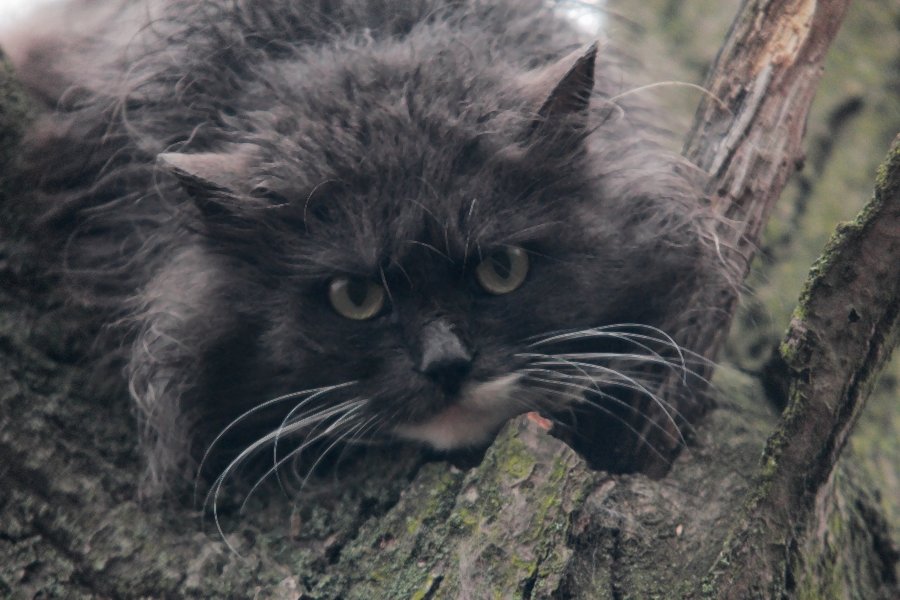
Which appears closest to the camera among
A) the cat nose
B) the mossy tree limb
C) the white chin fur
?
the mossy tree limb

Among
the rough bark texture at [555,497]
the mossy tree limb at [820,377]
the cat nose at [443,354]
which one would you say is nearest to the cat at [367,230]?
the cat nose at [443,354]

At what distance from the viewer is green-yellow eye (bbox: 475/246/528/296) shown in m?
2.23

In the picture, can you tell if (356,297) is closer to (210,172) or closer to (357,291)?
(357,291)

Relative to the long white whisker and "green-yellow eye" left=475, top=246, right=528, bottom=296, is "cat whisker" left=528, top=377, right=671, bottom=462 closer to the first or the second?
the long white whisker

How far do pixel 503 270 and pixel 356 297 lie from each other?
14.1 inches

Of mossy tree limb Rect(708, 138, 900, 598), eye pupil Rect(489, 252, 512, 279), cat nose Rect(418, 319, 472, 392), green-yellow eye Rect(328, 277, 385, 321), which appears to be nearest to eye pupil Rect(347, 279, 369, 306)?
green-yellow eye Rect(328, 277, 385, 321)

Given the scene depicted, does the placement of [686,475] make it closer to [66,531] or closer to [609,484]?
[609,484]

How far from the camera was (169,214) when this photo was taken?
2.46 meters

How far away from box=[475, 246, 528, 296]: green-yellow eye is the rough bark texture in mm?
450

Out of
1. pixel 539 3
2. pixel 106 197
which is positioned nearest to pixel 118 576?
pixel 106 197

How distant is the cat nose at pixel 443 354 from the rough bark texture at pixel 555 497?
0.70 ft

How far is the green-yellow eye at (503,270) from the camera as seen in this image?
223cm

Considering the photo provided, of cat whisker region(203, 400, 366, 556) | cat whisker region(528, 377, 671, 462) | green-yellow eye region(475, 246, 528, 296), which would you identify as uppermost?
green-yellow eye region(475, 246, 528, 296)

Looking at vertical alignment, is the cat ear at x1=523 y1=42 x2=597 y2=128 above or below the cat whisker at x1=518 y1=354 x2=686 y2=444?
above
